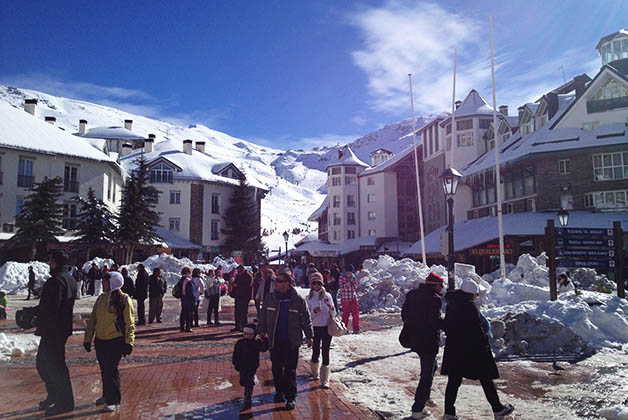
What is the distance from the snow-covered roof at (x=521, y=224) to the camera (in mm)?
29188

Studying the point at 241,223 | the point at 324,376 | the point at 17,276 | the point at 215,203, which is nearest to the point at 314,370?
the point at 324,376

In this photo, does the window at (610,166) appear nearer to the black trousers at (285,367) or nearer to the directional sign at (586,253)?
the directional sign at (586,253)

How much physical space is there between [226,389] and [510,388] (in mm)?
4202

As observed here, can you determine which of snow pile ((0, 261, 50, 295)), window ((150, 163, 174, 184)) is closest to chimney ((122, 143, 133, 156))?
window ((150, 163, 174, 184))

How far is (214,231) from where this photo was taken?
53094mm

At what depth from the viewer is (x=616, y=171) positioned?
30781 mm

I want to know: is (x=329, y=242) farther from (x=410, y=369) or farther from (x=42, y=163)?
(x=410, y=369)

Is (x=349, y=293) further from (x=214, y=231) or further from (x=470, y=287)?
(x=214, y=231)

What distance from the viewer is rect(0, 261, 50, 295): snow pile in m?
26.4

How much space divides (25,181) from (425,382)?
3799 centimetres

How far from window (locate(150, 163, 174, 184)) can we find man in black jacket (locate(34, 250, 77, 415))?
46705 mm

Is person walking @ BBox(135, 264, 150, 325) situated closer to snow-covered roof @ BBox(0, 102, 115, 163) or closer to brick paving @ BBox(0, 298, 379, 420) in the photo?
brick paving @ BBox(0, 298, 379, 420)

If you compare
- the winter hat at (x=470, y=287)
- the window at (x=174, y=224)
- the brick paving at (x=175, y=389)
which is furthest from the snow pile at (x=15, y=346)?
the window at (x=174, y=224)

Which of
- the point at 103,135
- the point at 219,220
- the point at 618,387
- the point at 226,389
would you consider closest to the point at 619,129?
the point at 618,387
